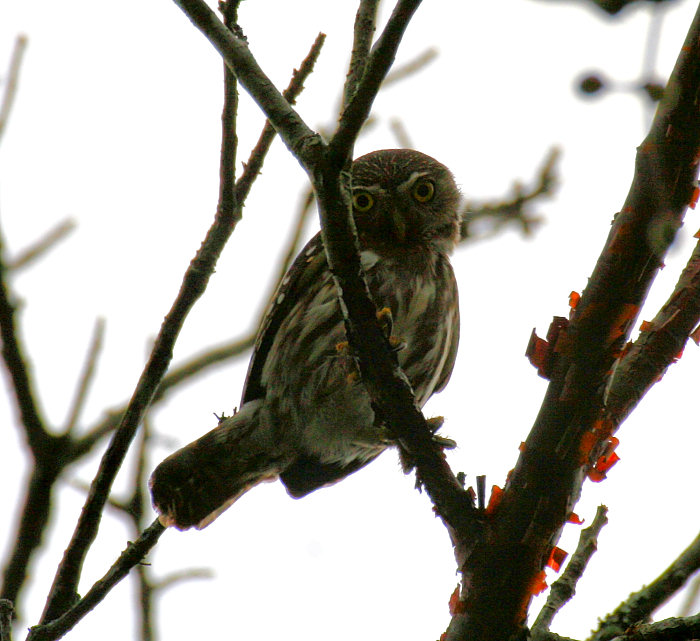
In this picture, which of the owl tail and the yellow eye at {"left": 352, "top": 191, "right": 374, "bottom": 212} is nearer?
the owl tail

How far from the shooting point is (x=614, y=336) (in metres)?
2.42

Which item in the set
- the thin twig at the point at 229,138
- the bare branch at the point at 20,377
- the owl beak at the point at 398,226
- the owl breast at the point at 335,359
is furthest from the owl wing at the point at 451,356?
the bare branch at the point at 20,377

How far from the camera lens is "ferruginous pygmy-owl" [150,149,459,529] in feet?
14.9

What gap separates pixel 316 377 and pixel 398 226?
3.66ft

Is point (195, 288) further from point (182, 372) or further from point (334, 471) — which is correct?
point (334, 471)

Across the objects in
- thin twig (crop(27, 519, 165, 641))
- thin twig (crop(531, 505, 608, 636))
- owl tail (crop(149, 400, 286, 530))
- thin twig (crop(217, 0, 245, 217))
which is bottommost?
thin twig (crop(531, 505, 608, 636))

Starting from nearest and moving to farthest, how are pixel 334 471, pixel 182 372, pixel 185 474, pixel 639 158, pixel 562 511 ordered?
pixel 639 158 < pixel 562 511 < pixel 182 372 < pixel 185 474 < pixel 334 471

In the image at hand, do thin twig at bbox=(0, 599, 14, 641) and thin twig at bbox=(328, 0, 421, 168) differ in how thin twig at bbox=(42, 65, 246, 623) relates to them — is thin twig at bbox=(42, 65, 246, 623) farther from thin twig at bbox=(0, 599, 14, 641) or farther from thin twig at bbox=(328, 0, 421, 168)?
thin twig at bbox=(328, 0, 421, 168)

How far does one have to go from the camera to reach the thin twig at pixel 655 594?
273 cm

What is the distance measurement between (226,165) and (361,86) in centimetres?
90

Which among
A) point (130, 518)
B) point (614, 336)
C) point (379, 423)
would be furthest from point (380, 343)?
point (130, 518)

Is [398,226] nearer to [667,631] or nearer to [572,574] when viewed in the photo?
[572,574]

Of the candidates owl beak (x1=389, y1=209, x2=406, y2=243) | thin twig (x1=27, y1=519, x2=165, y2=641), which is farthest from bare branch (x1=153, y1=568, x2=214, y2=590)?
owl beak (x1=389, y1=209, x2=406, y2=243)

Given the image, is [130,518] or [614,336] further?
[130,518]
